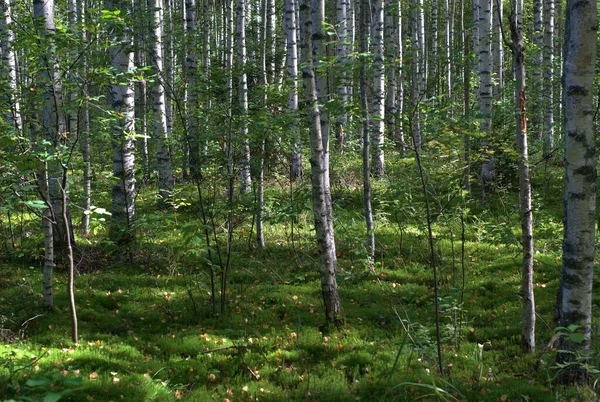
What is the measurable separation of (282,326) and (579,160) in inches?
168

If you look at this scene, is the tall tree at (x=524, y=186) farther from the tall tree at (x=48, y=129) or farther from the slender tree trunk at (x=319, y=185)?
the tall tree at (x=48, y=129)

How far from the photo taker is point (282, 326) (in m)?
6.58

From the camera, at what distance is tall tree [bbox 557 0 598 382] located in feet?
13.2

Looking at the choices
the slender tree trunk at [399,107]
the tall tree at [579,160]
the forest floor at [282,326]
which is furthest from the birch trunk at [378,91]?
the tall tree at [579,160]

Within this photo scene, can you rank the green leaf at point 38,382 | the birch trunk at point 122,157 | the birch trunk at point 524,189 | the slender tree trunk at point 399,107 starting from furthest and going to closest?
the birch trunk at point 122,157 < the slender tree trunk at point 399,107 < the birch trunk at point 524,189 < the green leaf at point 38,382

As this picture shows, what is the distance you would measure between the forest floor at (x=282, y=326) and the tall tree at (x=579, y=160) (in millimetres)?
670

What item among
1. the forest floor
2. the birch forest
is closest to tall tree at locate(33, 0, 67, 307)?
the birch forest

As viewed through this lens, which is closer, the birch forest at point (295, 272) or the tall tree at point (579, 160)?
the tall tree at point (579, 160)

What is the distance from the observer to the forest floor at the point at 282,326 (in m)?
4.60

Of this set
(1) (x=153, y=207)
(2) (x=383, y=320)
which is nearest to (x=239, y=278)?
(2) (x=383, y=320)

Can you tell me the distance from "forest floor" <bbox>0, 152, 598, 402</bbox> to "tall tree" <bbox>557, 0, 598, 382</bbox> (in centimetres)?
67

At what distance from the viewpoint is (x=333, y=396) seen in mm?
4664

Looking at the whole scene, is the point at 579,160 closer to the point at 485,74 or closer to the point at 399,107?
the point at 485,74

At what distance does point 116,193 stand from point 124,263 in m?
1.46
